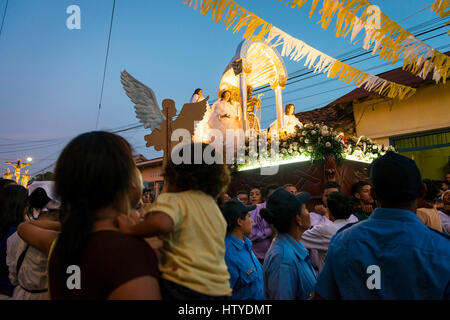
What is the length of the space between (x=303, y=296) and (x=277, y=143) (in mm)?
5057

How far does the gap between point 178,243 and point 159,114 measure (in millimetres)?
3399

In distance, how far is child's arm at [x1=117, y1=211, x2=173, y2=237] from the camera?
3.86 ft

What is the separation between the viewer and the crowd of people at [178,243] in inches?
41.1

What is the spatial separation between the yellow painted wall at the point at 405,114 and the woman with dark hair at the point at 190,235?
1289 centimetres

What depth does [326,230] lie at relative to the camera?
283 cm

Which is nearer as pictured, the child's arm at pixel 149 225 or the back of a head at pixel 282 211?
the child's arm at pixel 149 225

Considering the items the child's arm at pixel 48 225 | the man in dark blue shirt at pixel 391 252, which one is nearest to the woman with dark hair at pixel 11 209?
the child's arm at pixel 48 225

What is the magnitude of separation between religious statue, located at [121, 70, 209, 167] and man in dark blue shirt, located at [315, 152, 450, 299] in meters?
2.28

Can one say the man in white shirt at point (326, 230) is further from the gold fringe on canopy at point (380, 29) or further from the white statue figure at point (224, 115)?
the white statue figure at point (224, 115)

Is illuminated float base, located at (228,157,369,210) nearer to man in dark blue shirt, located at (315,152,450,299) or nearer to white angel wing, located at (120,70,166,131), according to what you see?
white angel wing, located at (120,70,166,131)

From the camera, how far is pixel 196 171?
157 centimetres

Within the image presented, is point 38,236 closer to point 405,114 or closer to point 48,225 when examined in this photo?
point 48,225
